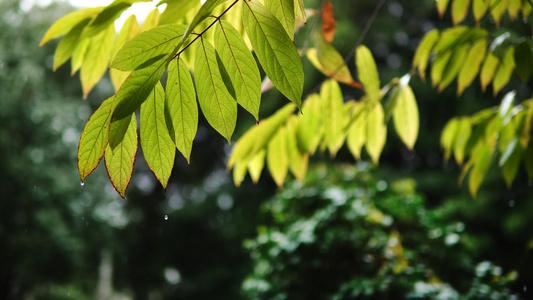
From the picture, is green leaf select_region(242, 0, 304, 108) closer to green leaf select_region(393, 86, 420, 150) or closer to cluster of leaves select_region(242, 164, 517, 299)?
green leaf select_region(393, 86, 420, 150)

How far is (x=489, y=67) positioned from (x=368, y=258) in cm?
131

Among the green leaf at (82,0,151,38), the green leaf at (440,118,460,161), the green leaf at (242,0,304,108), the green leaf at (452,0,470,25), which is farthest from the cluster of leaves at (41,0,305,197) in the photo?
the green leaf at (440,118,460,161)

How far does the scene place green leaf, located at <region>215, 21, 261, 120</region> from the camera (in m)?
0.37

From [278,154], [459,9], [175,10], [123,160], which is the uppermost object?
[459,9]

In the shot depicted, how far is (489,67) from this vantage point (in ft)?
3.17

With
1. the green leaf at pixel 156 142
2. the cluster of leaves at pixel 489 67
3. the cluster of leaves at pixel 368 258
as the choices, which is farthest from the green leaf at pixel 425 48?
the cluster of leaves at pixel 368 258

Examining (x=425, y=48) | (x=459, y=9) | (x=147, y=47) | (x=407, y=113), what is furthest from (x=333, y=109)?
(x=147, y=47)

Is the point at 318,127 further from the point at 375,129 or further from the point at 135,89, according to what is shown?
the point at 135,89

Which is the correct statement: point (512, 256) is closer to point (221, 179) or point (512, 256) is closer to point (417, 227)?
point (417, 227)

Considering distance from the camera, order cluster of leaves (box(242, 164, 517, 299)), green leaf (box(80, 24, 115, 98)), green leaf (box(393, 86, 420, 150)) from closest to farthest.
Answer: green leaf (box(80, 24, 115, 98))
green leaf (box(393, 86, 420, 150))
cluster of leaves (box(242, 164, 517, 299))

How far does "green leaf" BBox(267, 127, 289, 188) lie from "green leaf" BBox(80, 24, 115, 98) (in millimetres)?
389

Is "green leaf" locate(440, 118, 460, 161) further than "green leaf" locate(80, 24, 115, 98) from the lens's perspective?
Yes


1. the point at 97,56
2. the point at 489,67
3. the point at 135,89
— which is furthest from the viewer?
the point at 489,67

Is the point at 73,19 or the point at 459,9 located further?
the point at 459,9
